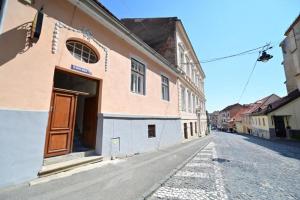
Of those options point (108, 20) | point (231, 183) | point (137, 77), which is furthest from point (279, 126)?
point (108, 20)

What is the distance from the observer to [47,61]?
473 cm

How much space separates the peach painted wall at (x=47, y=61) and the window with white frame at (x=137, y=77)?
58cm

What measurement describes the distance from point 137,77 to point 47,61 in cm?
499

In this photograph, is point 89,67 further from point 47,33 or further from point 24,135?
point 24,135

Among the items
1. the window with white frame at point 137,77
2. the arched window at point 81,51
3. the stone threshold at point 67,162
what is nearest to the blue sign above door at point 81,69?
the arched window at point 81,51

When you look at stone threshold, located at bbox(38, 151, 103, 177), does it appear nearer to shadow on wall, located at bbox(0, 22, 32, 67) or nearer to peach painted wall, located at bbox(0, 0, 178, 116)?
peach painted wall, located at bbox(0, 0, 178, 116)

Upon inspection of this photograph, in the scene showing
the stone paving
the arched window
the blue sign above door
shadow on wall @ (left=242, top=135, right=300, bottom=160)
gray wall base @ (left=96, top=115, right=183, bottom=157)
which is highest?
the arched window

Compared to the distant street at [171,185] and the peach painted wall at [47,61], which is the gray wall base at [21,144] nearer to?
the peach painted wall at [47,61]

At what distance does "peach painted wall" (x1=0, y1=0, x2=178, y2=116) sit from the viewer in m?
3.97

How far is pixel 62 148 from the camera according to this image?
5.32m

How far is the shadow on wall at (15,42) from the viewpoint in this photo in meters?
3.87

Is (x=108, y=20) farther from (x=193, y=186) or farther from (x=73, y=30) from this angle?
(x=193, y=186)

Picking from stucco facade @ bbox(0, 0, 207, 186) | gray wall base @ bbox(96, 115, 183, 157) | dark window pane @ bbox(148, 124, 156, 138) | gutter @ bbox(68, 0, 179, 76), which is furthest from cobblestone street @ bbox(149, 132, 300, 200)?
gutter @ bbox(68, 0, 179, 76)

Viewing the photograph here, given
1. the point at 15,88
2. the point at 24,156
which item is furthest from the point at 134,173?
the point at 15,88
